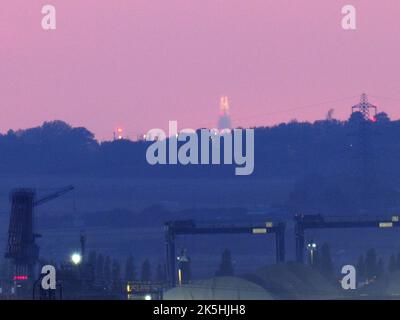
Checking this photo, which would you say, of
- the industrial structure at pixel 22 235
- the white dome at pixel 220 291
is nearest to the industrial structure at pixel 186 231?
the industrial structure at pixel 22 235

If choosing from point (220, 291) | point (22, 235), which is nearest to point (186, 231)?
point (22, 235)

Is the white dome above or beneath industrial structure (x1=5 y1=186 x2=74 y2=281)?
beneath

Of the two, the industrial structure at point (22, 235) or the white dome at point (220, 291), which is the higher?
the industrial structure at point (22, 235)

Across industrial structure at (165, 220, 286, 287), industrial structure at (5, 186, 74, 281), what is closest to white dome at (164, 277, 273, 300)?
industrial structure at (5, 186, 74, 281)

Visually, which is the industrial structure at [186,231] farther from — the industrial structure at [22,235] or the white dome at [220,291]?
the white dome at [220,291]

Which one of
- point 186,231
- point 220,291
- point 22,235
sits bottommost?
point 220,291

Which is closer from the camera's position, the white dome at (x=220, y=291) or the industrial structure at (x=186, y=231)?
the white dome at (x=220, y=291)

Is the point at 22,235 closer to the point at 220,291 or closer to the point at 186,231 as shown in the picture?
the point at 186,231

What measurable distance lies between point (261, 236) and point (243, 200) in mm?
33907

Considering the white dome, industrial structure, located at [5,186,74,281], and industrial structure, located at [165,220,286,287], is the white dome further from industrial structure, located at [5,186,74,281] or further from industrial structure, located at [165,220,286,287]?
industrial structure, located at [165,220,286,287]

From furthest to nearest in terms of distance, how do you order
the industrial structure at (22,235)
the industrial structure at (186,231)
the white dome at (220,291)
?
1. the industrial structure at (186,231)
2. the industrial structure at (22,235)
3. the white dome at (220,291)

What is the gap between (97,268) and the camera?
236 ft

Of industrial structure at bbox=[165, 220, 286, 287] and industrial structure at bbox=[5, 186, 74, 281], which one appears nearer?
industrial structure at bbox=[5, 186, 74, 281]
